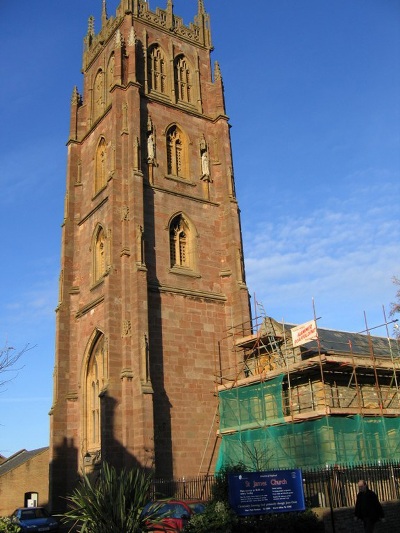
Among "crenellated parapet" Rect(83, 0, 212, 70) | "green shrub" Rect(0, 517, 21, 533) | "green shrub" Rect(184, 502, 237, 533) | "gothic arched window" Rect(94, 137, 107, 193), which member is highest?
"crenellated parapet" Rect(83, 0, 212, 70)

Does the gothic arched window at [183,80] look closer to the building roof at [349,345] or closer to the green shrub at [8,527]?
the building roof at [349,345]

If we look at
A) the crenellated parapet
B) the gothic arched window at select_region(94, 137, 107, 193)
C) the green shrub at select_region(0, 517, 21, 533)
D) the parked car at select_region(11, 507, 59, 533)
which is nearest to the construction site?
the parked car at select_region(11, 507, 59, 533)

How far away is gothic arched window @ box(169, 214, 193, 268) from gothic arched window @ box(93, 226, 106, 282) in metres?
3.56

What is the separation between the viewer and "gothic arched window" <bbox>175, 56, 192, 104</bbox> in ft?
117

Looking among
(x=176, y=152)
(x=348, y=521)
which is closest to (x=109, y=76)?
(x=176, y=152)

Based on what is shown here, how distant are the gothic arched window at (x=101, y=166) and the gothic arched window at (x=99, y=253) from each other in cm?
313

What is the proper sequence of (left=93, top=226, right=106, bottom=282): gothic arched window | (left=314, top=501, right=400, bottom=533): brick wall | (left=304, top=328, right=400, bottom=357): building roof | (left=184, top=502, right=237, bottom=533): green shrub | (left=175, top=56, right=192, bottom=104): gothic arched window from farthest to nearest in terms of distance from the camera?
(left=175, top=56, right=192, bottom=104): gothic arched window < (left=93, top=226, right=106, bottom=282): gothic arched window < (left=304, top=328, right=400, bottom=357): building roof < (left=314, top=501, right=400, bottom=533): brick wall < (left=184, top=502, right=237, bottom=533): green shrub

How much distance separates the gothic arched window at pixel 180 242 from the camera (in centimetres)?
3066

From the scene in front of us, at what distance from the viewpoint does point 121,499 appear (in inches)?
477

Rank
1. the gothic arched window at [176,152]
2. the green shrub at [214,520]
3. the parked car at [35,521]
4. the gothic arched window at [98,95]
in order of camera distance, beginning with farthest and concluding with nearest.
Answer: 1. the gothic arched window at [98,95]
2. the gothic arched window at [176,152]
3. the parked car at [35,521]
4. the green shrub at [214,520]

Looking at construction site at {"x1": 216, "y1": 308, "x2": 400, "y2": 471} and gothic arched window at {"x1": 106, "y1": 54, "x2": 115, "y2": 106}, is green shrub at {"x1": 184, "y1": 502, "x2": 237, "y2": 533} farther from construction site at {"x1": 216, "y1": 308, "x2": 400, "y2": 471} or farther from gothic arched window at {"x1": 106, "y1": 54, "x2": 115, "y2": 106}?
gothic arched window at {"x1": 106, "y1": 54, "x2": 115, "y2": 106}

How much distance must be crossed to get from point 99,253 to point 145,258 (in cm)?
413

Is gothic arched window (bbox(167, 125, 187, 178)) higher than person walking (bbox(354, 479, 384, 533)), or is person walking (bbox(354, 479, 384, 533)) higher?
gothic arched window (bbox(167, 125, 187, 178))

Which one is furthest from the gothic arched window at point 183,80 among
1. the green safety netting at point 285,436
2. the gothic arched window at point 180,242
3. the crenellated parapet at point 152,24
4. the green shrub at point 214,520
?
the green shrub at point 214,520
